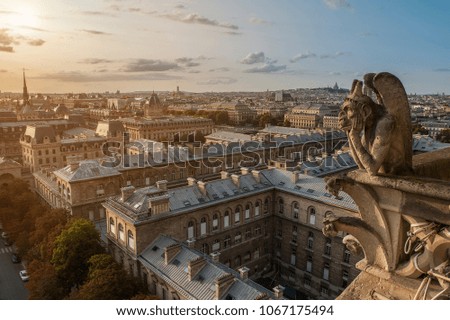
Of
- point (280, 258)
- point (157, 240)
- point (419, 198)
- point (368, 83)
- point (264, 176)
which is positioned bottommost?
point (280, 258)

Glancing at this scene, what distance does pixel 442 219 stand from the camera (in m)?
4.43

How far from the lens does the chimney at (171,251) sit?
28775 mm

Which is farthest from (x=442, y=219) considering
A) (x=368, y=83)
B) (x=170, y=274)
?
(x=170, y=274)

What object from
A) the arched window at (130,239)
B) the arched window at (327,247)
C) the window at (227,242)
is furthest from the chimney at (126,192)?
the arched window at (327,247)

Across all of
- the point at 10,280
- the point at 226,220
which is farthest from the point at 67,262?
the point at 226,220

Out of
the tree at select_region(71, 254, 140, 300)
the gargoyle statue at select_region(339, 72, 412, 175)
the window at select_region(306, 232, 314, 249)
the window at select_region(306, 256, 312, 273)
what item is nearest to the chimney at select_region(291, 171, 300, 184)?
the window at select_region(306, 232, 314, 249)

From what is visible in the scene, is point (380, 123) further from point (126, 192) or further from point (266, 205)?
point (266, 205)

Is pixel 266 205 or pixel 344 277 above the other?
pixel 266 205

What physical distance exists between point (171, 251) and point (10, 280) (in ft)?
70.8

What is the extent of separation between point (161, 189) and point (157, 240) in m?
5.12

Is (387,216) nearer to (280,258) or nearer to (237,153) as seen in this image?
(280,258)

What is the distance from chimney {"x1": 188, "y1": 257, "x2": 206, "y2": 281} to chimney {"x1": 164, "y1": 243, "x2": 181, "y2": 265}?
3123 mm

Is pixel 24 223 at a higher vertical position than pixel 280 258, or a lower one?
higher

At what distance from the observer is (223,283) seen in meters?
24.0
